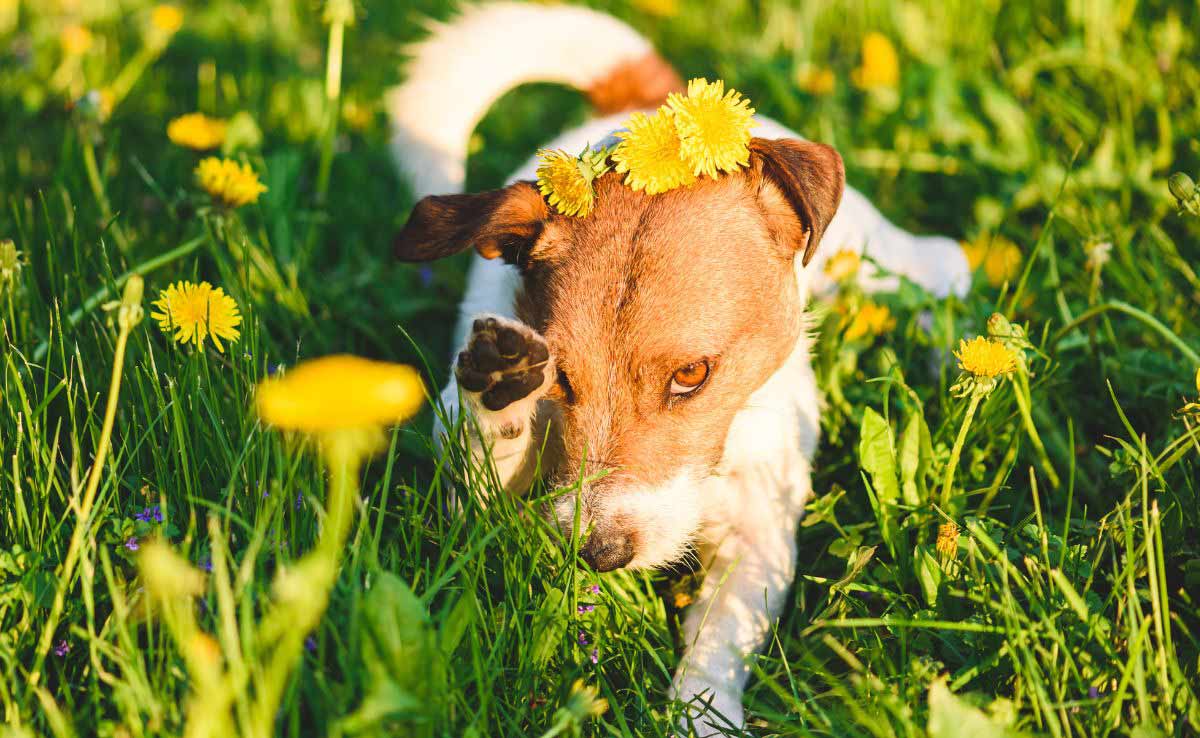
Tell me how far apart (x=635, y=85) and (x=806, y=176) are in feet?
5.74

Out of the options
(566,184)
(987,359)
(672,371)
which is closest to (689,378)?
(672,371)

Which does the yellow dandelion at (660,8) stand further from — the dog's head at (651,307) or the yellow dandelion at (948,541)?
the yellow dandelion at (948,541)

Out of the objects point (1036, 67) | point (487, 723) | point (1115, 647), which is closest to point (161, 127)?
point (487, 723)

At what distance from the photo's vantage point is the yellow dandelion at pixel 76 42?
4254 millimetres

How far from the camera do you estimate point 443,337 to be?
345cm

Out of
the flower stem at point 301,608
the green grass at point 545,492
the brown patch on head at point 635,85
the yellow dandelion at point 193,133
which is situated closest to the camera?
the flower stem at point 301,608

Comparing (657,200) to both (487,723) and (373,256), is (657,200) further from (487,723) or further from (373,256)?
(373,256)

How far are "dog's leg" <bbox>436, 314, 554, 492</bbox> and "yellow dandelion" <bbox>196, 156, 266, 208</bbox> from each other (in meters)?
1.07

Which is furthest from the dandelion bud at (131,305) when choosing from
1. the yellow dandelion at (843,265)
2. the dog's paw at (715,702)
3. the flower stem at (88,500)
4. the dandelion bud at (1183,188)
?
the dandelion bud at (1183,188)

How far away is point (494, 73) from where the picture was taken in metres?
3.98

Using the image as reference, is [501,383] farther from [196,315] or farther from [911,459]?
[911,459]

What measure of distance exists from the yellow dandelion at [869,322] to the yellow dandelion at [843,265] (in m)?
0.12

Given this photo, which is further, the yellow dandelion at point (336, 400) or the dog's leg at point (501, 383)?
the dog's leg at point (501, 383)

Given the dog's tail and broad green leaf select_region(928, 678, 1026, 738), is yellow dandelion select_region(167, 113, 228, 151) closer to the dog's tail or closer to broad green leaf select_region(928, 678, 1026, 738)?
the dog's tail
